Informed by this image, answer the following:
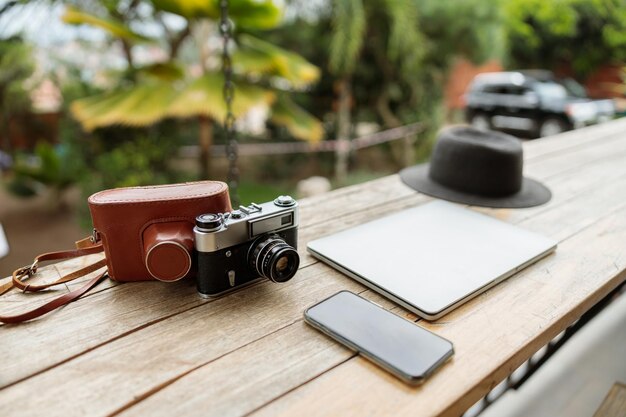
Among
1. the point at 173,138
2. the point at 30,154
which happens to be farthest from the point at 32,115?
the point at 173,138

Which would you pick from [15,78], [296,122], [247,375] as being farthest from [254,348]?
[15,78]

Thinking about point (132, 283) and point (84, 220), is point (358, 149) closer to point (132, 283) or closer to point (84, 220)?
point (84, 220)

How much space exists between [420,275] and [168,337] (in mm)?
450

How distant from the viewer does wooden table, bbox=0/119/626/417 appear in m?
0.53

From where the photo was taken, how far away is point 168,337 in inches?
25.2

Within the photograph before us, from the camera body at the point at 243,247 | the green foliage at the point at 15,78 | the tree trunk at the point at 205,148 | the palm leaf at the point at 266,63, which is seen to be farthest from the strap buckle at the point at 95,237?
the green foliage at the point at 15,78

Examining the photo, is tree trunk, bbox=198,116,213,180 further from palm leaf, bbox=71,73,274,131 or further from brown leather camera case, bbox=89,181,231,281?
brown leather camera case, bbox=89,181,231,281

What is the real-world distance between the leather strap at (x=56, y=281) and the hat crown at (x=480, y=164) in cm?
92

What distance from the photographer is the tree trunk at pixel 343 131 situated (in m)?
4.84

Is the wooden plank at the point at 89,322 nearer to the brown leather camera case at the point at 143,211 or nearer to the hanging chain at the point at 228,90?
the brown leather camera case at the point at 143,211

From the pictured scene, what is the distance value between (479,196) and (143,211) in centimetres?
89

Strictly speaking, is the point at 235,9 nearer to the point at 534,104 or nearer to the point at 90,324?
the point at 90,324

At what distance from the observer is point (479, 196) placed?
1192mm

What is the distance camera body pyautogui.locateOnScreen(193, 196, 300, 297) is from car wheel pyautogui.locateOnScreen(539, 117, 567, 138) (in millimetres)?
5685
